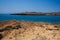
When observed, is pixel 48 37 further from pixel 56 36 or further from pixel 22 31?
pixel 22 31

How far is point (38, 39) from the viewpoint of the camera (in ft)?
30.5

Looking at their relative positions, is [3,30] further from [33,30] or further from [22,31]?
[33,30]

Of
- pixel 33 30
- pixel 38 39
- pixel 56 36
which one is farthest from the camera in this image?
pixel 33 30

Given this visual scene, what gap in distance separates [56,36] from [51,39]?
0.69 meters

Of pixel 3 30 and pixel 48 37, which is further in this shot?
pixel 3 30

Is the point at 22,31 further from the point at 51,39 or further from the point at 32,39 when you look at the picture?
the point at 51,39

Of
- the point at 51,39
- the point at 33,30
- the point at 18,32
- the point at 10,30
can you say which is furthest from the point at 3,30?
the point at 51,39

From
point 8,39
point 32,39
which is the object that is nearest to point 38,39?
point 32,39

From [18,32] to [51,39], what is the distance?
2.47 metres

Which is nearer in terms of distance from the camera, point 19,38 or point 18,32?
point 19,38

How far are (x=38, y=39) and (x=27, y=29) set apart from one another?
2.05 metres

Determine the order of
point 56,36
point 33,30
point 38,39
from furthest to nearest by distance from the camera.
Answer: point 33,30
point 56,36
point 38,39

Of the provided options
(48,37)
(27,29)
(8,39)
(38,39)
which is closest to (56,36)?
(48,37)

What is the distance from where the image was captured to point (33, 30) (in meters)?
10.9
